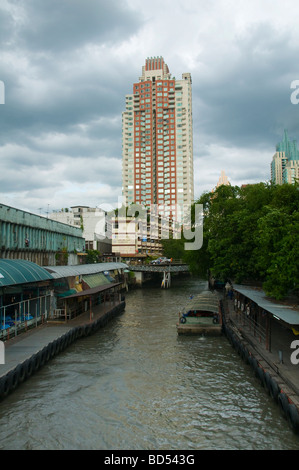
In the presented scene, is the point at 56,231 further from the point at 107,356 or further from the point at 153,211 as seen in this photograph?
the point at 153,211

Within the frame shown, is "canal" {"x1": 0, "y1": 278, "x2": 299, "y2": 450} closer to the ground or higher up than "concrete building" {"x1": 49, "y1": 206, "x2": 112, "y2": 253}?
closer to the ground

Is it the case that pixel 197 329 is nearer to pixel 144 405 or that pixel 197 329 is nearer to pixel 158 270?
pixel 144 405

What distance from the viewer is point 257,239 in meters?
24.3

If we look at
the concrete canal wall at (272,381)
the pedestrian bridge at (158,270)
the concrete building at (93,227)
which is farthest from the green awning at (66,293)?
the concrete building at (93,227)

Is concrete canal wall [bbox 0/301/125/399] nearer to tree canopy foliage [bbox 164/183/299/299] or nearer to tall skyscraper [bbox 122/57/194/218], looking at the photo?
tree canopy foliage [bbox 164/183/299/299]

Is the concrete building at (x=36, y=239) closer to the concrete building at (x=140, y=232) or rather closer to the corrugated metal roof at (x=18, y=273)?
the corrugated metal roof at (x=18, y=273)

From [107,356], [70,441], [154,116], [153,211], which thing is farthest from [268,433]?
[154,116]

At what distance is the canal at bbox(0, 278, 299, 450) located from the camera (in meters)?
12.6

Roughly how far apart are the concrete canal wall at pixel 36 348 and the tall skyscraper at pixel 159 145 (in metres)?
114

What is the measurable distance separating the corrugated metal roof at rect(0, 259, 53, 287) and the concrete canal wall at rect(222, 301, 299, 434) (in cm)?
1513

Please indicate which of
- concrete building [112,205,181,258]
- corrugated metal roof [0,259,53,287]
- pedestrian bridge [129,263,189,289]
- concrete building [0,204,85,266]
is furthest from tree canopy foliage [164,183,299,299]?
concrete building [112,205,181,258]

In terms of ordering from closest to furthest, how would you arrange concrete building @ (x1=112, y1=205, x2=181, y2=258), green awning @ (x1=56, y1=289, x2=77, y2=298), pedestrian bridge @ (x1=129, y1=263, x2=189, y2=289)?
green awning @ (x1=56, y1=289, x2=77, y2=298) < pedestrian bridge @ (x1=129, y1=263, x2=189, y2=289) < concrete building @ (x1=112, y1=205, x2=181, y2=258)

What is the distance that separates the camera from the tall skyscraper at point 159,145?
466 feet

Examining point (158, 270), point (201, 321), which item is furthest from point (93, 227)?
point (201, 321)
